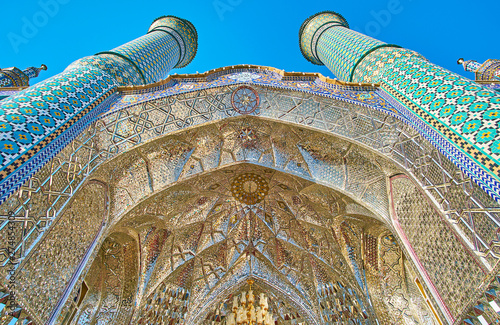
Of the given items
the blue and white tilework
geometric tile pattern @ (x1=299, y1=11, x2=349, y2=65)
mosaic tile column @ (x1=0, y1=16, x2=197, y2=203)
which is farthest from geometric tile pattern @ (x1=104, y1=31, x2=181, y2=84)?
geometric tile pattern @ (x1=299, y1=11, x2=349, y2=65)

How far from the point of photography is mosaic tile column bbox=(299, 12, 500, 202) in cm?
263

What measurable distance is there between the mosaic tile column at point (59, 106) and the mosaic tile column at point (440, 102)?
4.23 metres

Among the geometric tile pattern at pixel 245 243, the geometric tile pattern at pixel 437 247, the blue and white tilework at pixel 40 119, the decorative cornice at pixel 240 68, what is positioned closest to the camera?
the blue and white tilework at pixel 40 119

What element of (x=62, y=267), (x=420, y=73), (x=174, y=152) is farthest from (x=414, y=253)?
(x=62, y=267)

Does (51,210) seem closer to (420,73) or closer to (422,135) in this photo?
(422,135)

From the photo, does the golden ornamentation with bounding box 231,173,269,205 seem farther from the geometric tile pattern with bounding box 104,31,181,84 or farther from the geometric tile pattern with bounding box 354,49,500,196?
the geometric tile pattern with bounding box 354,49,500,196

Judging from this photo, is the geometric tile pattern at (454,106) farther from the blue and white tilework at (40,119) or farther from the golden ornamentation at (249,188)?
the blue and white tilework at (40,119)

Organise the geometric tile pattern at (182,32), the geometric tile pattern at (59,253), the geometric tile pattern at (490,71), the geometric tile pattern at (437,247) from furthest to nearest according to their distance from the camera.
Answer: the geometric tile pattern at (182,32) → the geometric tile pattern at (490,71) → the geometric tile pattern at (437,247) → the geometric tile pattern at (59,253)

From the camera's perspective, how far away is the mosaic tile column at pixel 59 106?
8.55 ft

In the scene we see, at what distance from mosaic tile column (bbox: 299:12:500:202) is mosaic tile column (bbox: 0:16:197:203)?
4233mm

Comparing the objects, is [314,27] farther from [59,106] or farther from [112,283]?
[112,283]

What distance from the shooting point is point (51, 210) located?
3.25m

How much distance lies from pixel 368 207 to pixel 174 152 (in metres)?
3.43

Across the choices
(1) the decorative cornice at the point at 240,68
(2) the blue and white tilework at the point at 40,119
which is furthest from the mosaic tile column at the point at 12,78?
(1) the decorative cornice at the point at 240,68
